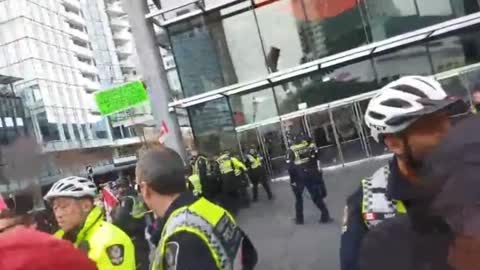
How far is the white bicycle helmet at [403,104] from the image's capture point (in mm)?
1774

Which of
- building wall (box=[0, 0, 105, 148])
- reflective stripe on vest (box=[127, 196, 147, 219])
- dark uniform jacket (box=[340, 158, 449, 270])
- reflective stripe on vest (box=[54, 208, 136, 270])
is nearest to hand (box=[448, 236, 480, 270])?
dark uniform jacket (box=[340, 158, 449, 270])

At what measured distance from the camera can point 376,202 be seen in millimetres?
2006

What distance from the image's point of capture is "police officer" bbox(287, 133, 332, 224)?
7.10 meters

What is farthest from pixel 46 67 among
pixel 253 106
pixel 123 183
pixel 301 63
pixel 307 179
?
pixel 307 179

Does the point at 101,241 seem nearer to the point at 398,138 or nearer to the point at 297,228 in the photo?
the point at 398,138

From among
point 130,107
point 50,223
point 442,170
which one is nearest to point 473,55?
point 130,107

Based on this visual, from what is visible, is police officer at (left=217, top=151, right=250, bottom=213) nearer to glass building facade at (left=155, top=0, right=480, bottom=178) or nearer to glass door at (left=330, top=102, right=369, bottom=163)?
glass building facade at (left=155, top=0, right=480, bottom=178)

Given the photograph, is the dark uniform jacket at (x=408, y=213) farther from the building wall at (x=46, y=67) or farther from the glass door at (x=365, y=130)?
the building wall at (x=46, y=67)

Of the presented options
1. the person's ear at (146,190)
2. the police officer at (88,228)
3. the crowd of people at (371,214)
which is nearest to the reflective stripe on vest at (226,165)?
the crowd of people at (371,214)

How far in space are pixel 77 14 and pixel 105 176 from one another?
34.9 meters

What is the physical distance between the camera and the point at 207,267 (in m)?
2.03

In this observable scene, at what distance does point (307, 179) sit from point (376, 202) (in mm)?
5178

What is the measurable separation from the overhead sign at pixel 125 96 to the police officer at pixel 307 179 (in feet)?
6.39

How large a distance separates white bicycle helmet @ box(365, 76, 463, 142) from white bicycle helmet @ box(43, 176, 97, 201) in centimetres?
169
